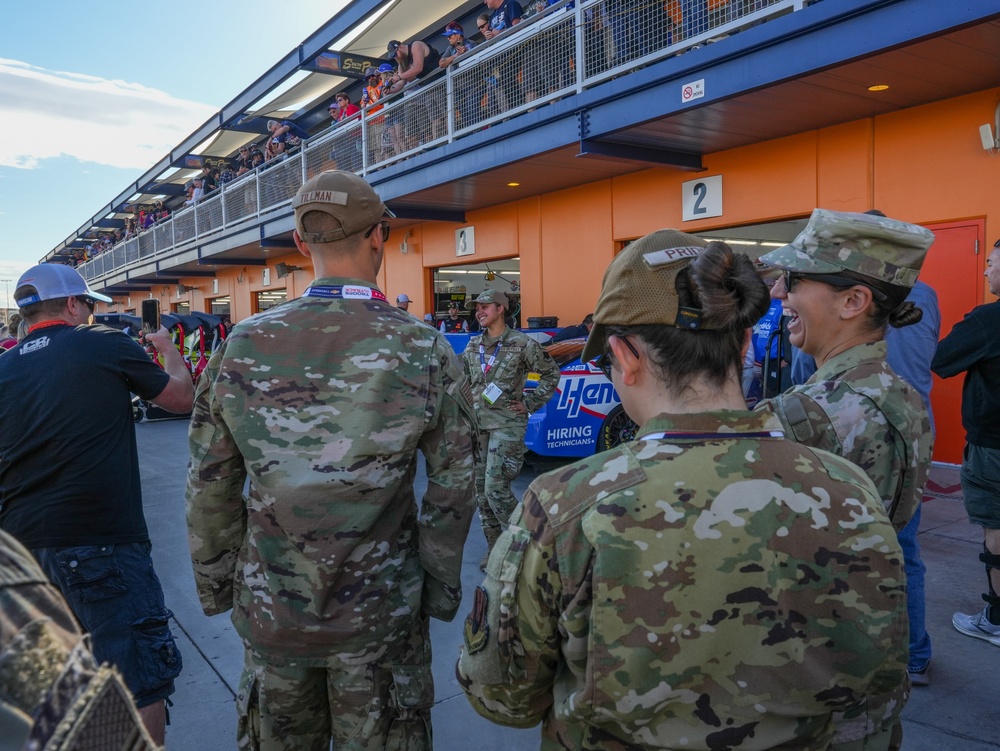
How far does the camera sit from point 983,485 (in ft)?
12.0

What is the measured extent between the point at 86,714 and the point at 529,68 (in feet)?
31.7

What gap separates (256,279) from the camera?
22.5 metres

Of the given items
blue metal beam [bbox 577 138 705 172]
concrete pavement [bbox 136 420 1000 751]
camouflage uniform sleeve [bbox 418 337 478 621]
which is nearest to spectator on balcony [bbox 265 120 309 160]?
blue metal beam [bbox 577 138 705 172]

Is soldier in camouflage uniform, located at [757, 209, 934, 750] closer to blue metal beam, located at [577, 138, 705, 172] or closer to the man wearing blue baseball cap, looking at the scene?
the man wearing blue baseball cap

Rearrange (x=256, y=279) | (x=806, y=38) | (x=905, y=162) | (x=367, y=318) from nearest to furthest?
(x=367, y=318)
(x=806, y=38)
(x=905, y=162)
(x=256, y=279)

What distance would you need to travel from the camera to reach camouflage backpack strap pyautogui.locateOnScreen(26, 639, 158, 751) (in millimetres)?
564

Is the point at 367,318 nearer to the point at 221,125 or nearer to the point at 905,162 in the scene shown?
the point at 905,162

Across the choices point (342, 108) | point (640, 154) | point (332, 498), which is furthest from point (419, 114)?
point (332, 498)

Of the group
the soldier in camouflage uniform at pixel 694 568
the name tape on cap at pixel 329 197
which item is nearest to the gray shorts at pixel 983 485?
the soldier in camouflage uniform at pixel 694 568

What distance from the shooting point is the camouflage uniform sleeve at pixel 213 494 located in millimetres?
2049

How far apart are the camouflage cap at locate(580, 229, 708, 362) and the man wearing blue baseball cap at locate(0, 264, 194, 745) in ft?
6.86

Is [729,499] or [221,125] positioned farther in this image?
[221,125]

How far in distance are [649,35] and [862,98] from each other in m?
2.24

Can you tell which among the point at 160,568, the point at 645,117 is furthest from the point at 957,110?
the point at 160,568
